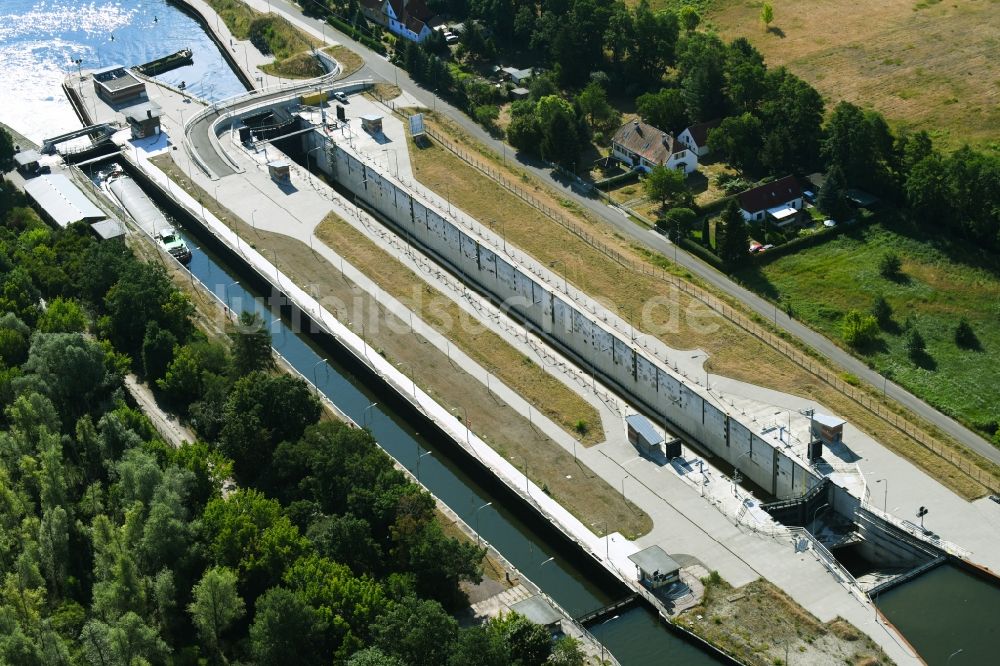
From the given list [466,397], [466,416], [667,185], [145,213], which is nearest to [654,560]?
[466,416]

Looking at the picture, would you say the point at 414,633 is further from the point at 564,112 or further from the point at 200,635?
the point at 564,112

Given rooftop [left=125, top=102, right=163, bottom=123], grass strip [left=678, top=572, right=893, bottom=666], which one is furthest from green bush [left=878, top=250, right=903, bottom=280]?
rooftop [left=125, top=102, right=163, bottom=123]

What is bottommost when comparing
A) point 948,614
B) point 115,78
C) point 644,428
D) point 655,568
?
point 948,614

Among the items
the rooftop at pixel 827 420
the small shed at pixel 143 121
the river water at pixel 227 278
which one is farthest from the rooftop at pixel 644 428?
the small shed at pixel 143 121

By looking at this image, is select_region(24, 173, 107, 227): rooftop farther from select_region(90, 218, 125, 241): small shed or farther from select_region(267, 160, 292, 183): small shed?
select_region(267, 160, 292, 183): small shed

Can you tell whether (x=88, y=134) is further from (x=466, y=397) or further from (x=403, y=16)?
(x=466, y=397)

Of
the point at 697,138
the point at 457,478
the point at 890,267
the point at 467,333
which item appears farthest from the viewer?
the point at 697,138

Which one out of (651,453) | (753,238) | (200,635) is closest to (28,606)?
(200,635)
